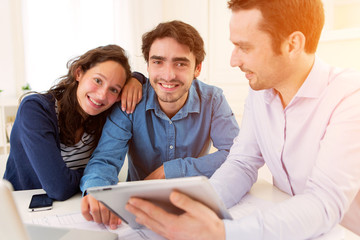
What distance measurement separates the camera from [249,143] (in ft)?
3.84

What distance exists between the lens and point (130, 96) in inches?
55.8

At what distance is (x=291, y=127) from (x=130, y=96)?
74 centimetres

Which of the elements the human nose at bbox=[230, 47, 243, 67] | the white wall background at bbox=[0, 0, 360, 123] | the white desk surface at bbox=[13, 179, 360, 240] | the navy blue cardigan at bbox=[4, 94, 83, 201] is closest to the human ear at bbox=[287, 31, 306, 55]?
the human nose at bbox=[230, 47, 243, 67]

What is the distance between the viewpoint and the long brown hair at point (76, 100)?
1304 millimetres

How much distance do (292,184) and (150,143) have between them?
27.8 inches

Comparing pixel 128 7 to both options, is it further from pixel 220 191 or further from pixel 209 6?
pixel 220 191

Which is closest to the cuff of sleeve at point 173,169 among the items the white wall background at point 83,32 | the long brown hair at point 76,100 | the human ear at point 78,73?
the long brown hair at point 76,100

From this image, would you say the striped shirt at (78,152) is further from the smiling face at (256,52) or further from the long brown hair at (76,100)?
the smiling face at (256,52)

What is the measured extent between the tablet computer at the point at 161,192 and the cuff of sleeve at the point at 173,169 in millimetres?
607

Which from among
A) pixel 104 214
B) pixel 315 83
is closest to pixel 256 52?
pixel 315 83

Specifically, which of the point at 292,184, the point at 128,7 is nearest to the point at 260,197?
the point at 292,184

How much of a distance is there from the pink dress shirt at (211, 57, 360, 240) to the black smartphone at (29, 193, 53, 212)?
54 cm

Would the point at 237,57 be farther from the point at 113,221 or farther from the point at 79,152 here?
the point at 79,152

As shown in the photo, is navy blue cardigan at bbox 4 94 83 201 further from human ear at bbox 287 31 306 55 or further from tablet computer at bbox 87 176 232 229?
human ear at bbox 287 31 306 55
